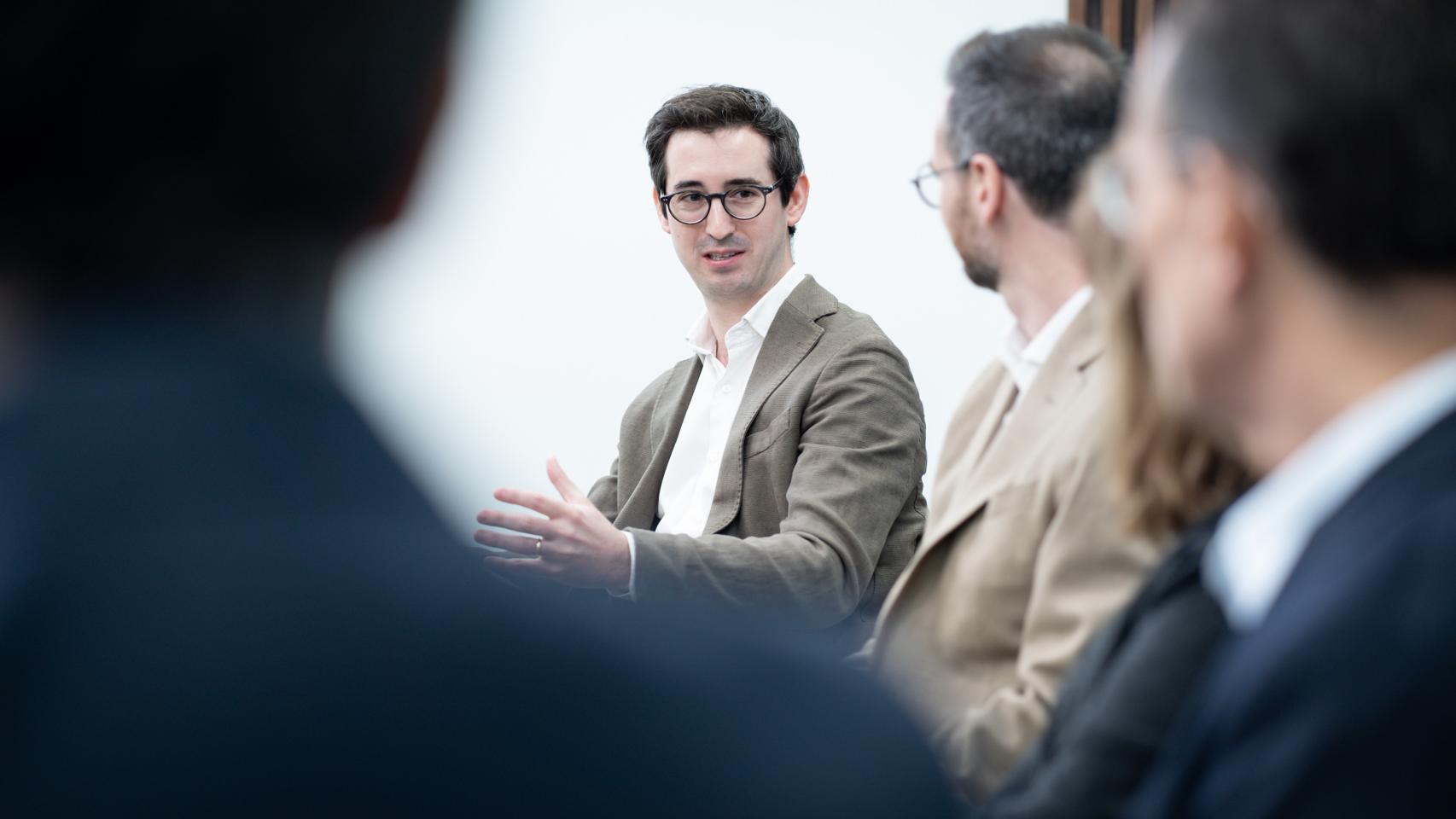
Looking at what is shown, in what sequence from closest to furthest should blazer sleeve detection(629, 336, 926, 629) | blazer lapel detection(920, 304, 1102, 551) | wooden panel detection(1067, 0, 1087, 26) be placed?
blazer lapel detection(920, 304, 1102, 551), blazer sleeve detection(629, 336, 926, 629), wooden panel detection(1067, 0, 1087, 26)

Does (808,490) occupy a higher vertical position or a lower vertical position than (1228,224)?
lower

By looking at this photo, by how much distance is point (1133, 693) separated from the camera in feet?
3.09

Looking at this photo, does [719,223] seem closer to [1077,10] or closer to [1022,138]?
[1022,138]

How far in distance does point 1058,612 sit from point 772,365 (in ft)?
4.28

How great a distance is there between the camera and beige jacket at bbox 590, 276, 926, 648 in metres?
2.24

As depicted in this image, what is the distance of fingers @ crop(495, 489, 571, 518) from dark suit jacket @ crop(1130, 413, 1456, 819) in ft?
4.92

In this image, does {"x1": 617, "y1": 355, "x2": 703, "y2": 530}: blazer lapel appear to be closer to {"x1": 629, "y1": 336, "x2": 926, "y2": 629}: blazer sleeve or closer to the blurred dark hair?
{"x1": 629, "y1": 336, "x2": 926, "y2": 629}: blazer sleeve

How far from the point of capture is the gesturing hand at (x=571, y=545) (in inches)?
83.5

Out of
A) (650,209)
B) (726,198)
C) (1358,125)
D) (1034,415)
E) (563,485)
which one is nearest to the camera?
(1358,125)

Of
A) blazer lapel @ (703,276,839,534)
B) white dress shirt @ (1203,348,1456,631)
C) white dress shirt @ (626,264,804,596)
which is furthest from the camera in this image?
white dress shirt @ (626,264,804,596)

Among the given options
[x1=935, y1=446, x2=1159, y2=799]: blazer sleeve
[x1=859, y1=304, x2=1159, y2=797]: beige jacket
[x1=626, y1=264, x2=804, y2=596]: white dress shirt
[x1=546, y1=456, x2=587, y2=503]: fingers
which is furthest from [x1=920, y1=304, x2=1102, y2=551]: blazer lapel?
[x1=626, y1=264, x2=804, y2=596]: white dress shirt

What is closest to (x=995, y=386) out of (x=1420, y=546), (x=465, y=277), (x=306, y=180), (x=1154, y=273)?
(x=1154, y=273)

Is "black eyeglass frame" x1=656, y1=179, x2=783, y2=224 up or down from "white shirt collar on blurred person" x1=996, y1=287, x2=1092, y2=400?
up

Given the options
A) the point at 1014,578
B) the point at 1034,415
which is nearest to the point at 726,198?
the point at 1034,415
